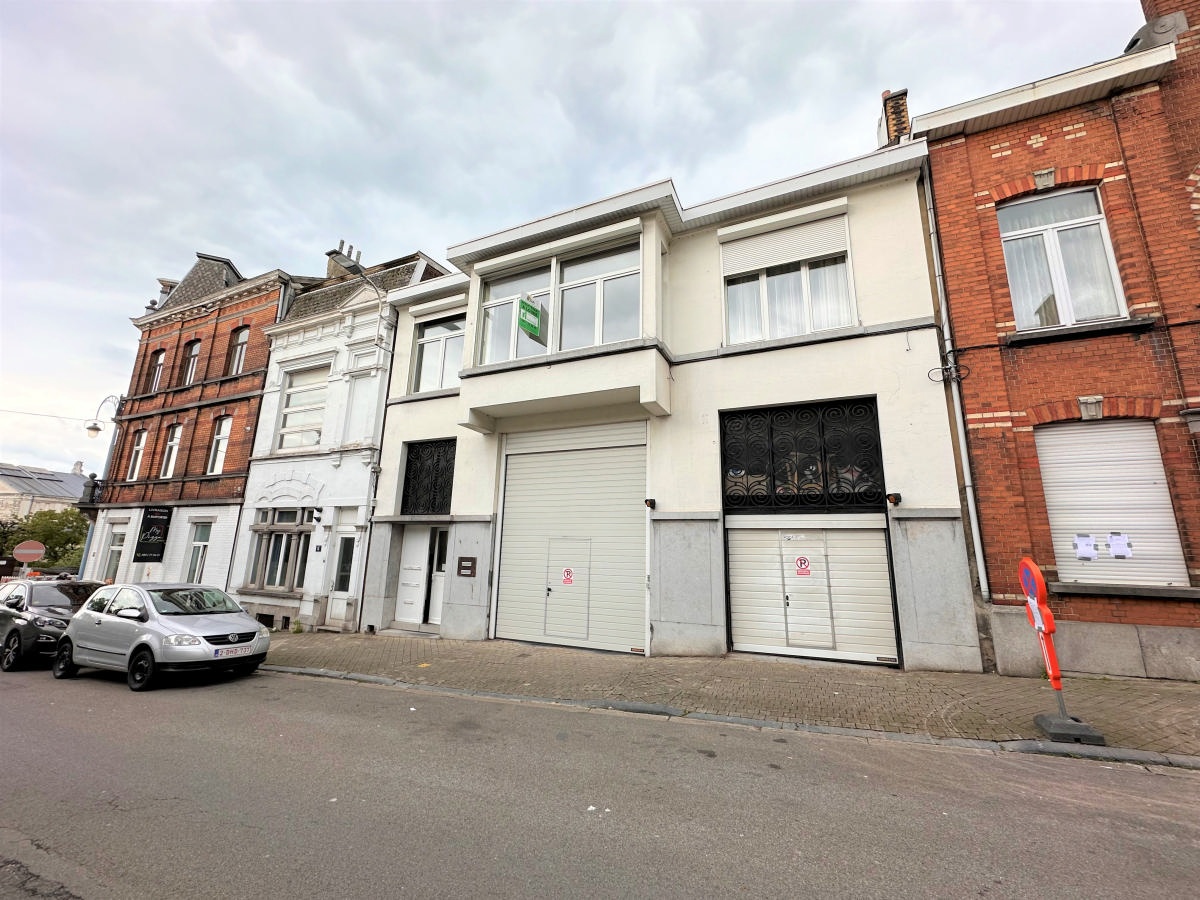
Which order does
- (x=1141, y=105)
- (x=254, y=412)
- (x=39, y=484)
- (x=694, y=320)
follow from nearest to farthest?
1. (x=1141, y=105)
2. (x=694, y=320)
3. (x=254, y=412)
4. (x=39, y=484)

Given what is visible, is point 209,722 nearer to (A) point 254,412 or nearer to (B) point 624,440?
(B) point 624,440

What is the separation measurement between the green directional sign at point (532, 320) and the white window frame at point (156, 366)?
1788 centimetres

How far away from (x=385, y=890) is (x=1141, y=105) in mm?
13544

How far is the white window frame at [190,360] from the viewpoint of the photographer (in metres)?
19.4

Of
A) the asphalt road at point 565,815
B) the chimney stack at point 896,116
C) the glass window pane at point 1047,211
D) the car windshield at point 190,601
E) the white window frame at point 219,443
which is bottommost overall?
the asphalt road at point 565,815

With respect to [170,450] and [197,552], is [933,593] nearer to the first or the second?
[197,552]

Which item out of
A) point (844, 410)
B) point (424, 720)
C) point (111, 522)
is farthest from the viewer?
point (111, 522)

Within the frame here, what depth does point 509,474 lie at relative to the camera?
11820 mm

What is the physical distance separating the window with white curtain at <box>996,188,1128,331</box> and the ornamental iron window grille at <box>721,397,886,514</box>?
9.55ft

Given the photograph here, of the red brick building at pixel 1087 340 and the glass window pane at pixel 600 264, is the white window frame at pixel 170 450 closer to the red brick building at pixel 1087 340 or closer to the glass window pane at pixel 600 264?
the glass window pane at pixel 600 264

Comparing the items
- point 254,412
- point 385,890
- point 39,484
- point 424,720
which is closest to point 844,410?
point 424,720

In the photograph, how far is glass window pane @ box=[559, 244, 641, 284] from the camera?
422 inches

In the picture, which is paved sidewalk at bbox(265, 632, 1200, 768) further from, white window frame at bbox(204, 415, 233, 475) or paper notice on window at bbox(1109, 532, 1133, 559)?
white window frame at bbox(204, 415, 233, 475)

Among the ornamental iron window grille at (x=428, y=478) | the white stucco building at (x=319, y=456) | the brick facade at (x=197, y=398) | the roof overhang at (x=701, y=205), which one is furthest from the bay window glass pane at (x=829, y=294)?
the brick facade at (x=197, y=398)
